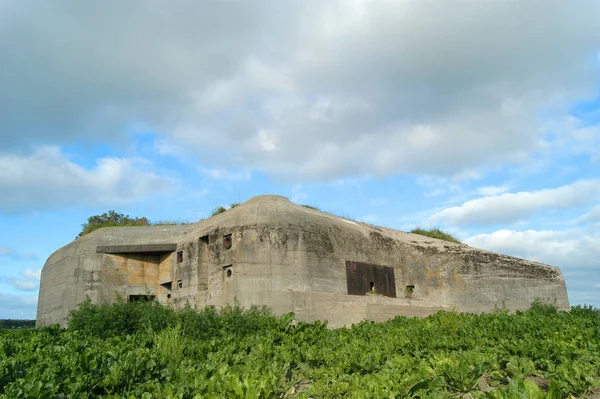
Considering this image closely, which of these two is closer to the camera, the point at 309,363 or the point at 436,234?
the point at 309,363

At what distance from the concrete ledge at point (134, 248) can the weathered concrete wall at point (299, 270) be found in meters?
0.16

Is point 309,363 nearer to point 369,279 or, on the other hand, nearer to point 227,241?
point 227,241

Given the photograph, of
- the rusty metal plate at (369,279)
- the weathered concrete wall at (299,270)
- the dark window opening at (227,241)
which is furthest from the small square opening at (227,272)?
the rusty metal plate at (369,279)

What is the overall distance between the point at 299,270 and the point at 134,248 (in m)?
5.01

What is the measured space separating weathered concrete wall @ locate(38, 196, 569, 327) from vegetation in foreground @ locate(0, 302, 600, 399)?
1.88m

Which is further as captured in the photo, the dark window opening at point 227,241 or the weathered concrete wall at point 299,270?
the dark window opening at point 227,241

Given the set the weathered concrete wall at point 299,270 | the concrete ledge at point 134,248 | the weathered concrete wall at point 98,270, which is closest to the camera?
the weathered concrete wall at point 299,270

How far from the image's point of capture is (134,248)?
13594mm

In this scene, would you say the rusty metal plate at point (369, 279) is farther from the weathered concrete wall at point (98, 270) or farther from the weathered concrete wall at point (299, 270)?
the weathered concrete wall at point (98, 270)

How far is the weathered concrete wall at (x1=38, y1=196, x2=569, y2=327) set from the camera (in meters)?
11.4

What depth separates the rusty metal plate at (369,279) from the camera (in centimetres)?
1259

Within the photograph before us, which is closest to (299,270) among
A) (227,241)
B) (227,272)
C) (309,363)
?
(227,272)

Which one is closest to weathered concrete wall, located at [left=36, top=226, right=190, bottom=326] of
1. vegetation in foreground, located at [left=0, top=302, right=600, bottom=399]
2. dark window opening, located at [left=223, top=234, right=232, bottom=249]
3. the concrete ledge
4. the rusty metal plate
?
the concrete ledge

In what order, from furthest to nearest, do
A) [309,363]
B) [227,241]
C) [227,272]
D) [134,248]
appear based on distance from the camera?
1. [134,248]
2. [227,241]
3. [227,272]
4. [309,363]
